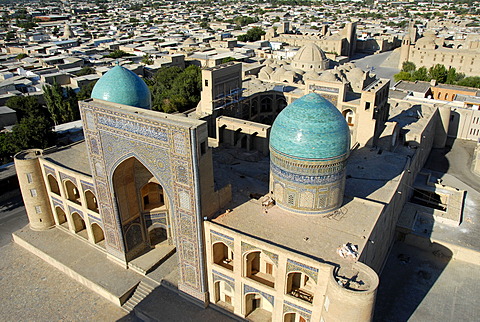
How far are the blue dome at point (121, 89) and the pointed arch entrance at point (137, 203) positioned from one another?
2.58 metres

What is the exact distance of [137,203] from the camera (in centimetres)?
1493

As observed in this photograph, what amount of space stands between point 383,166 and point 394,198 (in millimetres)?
2527

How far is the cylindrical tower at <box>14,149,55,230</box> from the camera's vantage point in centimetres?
1638

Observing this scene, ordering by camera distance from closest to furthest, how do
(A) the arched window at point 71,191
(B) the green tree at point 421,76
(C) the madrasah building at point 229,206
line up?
(C) the madrasah building at point 229,206, (A) the arched window at point 71,191, (B) the green tree at point 421,76

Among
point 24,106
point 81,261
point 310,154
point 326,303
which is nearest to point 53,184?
point 81,261

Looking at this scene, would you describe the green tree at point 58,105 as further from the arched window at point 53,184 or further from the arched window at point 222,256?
the arched window at point 222,256

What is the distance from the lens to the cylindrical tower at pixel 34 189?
645 inches

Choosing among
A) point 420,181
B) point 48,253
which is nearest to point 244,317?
point 48,253

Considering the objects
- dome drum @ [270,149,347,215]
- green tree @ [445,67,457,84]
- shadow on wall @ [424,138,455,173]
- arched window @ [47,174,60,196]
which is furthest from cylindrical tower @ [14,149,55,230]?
green tree @ [445,67,457,84]

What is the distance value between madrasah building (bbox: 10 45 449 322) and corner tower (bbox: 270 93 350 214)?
4cm

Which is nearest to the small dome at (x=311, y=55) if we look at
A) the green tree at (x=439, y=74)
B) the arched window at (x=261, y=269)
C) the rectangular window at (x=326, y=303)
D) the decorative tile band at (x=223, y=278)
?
the green tree at (x=439, y=74)

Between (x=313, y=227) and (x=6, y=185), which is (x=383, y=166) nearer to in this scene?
(x=313, y=227)

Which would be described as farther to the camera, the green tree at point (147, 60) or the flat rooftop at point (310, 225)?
the green tree at point (147, 60)

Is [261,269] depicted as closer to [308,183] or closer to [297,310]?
[297,310]
